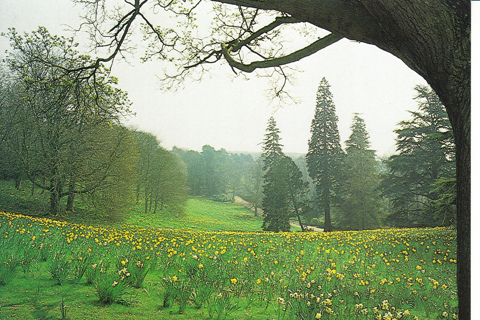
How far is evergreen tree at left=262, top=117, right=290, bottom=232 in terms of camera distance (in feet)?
20.4

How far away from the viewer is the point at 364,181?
661 centimetres

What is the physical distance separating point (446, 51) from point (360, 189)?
17.4 feet

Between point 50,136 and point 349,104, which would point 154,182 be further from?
point 349,104

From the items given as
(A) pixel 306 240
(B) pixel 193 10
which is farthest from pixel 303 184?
(B) pixel 193 10

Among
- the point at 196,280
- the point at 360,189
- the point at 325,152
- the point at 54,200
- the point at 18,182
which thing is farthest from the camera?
the point at 360,189

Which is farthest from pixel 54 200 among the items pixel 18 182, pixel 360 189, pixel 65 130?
pixel 360 189

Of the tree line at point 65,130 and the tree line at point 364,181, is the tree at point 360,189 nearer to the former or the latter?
the tree line at point 364,181

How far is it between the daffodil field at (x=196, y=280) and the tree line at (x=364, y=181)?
2.54 metres

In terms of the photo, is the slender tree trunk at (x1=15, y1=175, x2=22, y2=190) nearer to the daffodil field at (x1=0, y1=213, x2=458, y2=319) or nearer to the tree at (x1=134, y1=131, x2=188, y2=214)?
the daffodil field at (x1=0, y1=213, x2=458, y2=319)

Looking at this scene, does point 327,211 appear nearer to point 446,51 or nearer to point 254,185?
point 254,185

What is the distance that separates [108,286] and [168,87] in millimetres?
3044

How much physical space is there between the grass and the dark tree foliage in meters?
2.79

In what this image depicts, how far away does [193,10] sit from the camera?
4398mm

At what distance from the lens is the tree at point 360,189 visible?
6.41m
